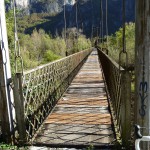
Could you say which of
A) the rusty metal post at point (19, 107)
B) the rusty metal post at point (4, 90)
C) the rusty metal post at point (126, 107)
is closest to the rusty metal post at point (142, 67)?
the rusty metal post at point (126, 107)

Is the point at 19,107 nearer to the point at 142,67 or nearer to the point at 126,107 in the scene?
the point at 126,107

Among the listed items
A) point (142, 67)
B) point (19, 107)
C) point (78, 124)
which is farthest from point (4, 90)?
point (142, 67)

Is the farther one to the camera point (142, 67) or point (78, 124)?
point (78, 124)

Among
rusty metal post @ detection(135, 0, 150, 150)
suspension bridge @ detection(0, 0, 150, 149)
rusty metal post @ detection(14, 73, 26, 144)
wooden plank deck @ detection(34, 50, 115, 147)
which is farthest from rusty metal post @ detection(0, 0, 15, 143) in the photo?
rusty metal post @ detection(135, 0, 150, 150)

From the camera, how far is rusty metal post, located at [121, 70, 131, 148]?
343 cm

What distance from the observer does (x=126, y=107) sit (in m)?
3.50

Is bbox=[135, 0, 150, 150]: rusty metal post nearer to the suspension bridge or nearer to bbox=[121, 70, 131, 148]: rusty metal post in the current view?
the suspension bridge

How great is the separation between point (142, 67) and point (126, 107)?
0.67 m

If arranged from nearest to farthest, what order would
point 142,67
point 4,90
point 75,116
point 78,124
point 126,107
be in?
point 142,67
point 126,107
point 4,90
point 78,124
point 75,116

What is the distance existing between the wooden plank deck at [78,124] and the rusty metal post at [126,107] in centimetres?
26

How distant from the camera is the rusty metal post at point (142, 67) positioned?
2.92 m

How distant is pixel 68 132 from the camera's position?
4250 mm

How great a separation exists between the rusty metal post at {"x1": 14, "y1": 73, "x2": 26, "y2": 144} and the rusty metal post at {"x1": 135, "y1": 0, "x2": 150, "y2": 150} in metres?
1.41

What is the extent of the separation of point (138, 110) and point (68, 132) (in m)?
1.46
